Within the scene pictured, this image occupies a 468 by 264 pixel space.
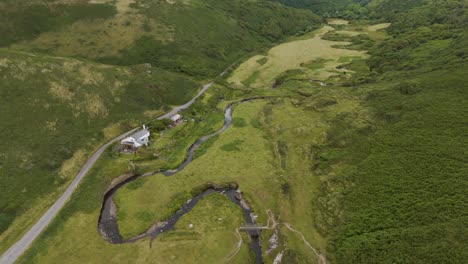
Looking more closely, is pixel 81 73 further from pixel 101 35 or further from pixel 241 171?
pixel 241 171

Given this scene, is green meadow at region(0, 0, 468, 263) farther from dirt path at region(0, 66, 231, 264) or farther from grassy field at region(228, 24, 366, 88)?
grassy field at region(228, 24, 366, 88)

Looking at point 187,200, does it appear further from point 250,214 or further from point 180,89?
point 180,89

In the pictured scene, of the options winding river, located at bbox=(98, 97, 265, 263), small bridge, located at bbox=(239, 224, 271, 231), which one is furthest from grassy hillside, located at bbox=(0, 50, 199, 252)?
small bridge, located at bbox=(239, 224, 271, 231)

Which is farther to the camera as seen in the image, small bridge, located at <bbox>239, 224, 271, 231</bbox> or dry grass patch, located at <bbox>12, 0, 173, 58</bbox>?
dry grass patch, located at <bbox>12, 0, 173, 58</bbox>

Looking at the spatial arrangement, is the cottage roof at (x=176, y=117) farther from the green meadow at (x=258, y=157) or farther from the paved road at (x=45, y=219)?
the paved road at (x=45, y=219)

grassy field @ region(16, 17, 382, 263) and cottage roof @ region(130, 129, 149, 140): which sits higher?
grassy field @ region(16, 17, 382, 263)

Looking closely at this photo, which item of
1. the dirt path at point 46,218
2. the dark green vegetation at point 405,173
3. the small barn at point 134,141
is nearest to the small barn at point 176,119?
the small barn at point 134,141

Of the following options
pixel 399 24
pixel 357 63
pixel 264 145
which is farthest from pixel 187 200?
pixel 399 24
